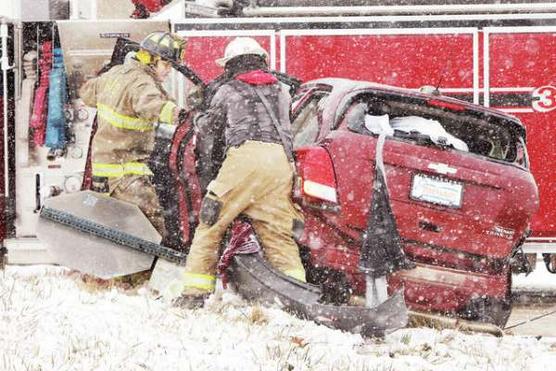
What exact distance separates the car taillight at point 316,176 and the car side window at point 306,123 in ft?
A: 1.06

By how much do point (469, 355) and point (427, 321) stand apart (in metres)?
0.72

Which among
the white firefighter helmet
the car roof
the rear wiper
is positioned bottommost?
the rear wiper

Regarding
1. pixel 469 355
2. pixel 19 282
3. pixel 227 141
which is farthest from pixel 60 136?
pixel 469 355

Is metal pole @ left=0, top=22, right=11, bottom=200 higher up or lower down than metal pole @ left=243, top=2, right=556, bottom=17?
lower down

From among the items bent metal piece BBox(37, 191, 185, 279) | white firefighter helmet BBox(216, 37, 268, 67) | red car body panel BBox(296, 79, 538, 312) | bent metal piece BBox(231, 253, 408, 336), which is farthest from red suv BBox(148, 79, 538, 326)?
bent metal piece BBox(37, 191, 185, 279)

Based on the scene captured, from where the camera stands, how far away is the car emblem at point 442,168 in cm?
560

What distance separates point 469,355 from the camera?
16.2 feet

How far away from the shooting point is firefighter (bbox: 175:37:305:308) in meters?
5.64

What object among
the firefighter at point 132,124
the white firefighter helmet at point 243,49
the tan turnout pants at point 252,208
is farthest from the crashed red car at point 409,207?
the firefighter at point 132,124

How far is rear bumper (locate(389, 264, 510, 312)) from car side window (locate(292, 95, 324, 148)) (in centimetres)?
109

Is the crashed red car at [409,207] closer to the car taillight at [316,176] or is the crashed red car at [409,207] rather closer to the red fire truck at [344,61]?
the car taillight at [316,176]

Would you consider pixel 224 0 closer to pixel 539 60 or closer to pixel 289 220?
pixel 539 60

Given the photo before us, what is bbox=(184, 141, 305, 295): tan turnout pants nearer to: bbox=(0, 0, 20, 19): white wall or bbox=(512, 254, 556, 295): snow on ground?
bbox=(0, 0, 20, 19): white wall

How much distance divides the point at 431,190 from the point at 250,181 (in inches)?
43.8
